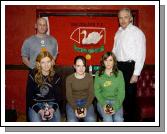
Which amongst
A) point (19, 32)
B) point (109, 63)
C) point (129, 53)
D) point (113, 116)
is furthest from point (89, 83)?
point (19, 32)

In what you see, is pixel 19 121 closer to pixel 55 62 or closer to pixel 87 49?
pixel 55 62

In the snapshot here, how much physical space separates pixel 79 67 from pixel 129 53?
1.80 ft

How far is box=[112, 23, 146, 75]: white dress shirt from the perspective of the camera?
2.92 metres

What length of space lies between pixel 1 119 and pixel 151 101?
5.21 ft

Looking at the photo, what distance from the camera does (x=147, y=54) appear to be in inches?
113

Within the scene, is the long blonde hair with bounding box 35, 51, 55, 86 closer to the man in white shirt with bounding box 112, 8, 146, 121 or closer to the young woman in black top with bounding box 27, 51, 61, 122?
the young woman in black top with bounding box 27, 51, 61, 122

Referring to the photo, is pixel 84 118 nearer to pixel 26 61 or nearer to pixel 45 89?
Result: pixel 45 89

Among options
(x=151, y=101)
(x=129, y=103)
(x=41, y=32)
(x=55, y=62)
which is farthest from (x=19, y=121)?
(x=151, y=101)

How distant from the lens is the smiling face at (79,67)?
9.55 feet

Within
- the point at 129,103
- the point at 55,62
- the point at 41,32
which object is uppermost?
the point at 41,32

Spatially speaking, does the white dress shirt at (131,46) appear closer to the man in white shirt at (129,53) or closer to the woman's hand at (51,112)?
the man in white shirt at (129,53)

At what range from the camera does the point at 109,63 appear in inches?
115

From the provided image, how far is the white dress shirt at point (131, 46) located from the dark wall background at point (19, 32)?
7cm

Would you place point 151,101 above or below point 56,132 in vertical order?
above
